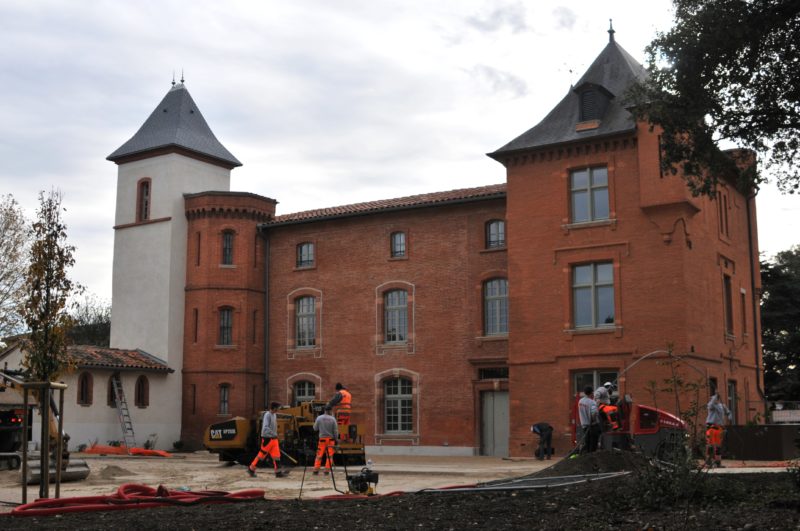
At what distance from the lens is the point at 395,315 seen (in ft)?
117

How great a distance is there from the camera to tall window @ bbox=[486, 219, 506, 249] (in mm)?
33500

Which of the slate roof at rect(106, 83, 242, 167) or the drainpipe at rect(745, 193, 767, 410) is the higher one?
the slate roof at rect(106, 83, 242, 167)

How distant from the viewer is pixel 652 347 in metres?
28.2

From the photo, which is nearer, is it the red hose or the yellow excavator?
the red hose

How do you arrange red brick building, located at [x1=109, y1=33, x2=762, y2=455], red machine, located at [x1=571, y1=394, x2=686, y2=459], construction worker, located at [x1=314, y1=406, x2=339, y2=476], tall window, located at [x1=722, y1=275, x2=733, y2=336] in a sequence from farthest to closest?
tall window, located at [x1=722, y1=275, x2=733, y2=336] < red brick building, located at [x1=109, y1=33, x2=762, y2=455] < red machine, located at [x1=571, y1=394, x2=686, y2=459] < construction worker, located at [x1=314, y1=406, x2=339, y2=476]

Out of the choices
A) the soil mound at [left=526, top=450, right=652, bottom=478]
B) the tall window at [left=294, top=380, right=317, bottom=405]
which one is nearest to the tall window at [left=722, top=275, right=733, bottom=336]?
the tall window at [left=294, top=380, right=317, bottom=405]

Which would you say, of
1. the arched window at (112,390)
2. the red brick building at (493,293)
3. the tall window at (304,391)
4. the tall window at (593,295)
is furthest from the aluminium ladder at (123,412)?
the tall window at (593,295)

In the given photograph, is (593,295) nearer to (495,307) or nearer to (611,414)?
(495,307)

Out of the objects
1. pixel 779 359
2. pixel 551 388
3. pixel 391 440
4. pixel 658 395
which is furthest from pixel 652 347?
pixel 779 359

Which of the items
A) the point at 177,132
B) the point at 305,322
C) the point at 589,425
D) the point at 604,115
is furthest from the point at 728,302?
the point at 177,132

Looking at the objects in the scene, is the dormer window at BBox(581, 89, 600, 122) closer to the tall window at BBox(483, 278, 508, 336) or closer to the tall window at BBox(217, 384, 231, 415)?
the tall window at BBox(483, 278, 508, 336)

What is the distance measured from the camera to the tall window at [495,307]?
108ft

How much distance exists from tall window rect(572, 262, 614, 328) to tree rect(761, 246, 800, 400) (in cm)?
2159

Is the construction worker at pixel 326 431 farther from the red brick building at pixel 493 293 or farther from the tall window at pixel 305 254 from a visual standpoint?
the tall window at pixel 305 254
